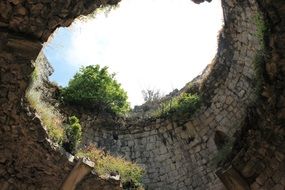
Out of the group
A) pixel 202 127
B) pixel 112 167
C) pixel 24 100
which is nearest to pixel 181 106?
pixel 202 127

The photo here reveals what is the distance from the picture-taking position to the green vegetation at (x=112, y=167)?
8648 mm

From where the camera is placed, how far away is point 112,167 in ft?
29.5

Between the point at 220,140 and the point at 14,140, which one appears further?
the point at 220,140

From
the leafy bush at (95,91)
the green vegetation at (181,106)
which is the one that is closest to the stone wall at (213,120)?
the green vegetation at (181,106)

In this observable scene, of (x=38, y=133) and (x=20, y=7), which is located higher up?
(x=20, y=7)

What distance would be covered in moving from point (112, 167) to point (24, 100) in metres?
2.66

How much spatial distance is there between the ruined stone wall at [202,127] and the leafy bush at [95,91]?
17.4 inches

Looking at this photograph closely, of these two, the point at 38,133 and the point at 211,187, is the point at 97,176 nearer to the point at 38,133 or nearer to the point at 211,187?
A: the point at 38,133

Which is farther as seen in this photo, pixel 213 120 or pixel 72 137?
pixel 213 120

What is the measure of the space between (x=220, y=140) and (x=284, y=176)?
3.97m

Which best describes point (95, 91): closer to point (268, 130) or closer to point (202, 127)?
point (202, 127)

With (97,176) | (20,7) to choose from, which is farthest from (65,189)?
(20,7)

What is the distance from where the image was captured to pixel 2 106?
719 cm

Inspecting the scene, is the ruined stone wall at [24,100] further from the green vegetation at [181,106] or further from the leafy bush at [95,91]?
the green vegetation at [181,106]
